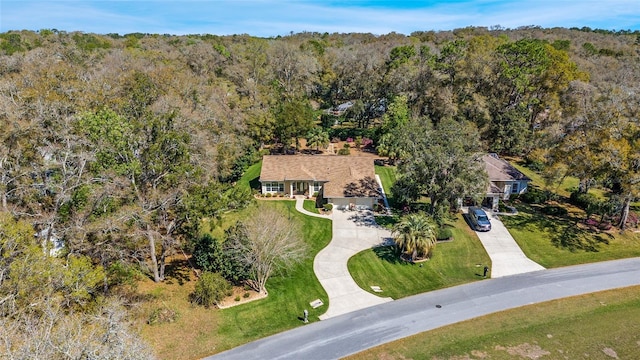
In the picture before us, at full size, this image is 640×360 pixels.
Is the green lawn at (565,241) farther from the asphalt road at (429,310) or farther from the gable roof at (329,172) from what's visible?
the gable roof at (329,172)

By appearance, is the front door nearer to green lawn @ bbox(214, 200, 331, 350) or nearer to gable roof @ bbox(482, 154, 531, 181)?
green lawn @ bbox(214, 200, 331, 350)

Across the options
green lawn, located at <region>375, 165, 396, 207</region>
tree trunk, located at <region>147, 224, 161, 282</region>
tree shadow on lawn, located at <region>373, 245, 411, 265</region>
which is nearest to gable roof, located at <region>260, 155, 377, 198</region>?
green lawn, located at <region>375, 165, 396, 207</region>

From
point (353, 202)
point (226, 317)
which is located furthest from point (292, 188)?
point (226, 317)

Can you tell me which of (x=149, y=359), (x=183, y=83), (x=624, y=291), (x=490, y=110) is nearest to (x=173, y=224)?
(x=149, y=359)

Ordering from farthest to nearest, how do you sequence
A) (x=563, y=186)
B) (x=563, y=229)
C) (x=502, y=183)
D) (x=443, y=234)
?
(x=563, y=186) → (x=502, y=183) → (x=563, y=229) → (x=443, y=234)

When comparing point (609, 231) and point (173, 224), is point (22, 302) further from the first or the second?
point (609, 231)

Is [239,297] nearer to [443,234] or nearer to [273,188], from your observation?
[443,234]
